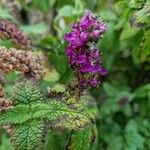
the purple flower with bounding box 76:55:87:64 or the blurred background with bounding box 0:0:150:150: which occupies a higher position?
the blurred background with bounding box 0:0:150:150

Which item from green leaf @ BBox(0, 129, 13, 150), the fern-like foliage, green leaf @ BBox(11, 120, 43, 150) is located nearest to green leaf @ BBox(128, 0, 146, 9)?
the fern-like foliage

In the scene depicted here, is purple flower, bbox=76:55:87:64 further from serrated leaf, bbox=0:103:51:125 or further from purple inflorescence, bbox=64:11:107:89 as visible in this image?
serrated leaf, bbox=0:103:51:125

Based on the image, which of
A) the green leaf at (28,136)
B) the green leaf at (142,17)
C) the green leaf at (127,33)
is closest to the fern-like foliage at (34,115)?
the green leaf at (28,136)

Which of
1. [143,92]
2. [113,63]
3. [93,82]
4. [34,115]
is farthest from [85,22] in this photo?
[113,63]

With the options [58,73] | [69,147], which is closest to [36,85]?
[69,147]

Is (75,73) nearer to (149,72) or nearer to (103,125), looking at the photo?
(103,125)

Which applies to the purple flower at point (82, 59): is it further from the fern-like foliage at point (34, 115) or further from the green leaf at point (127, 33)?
the green leaf at point (127, 33)
